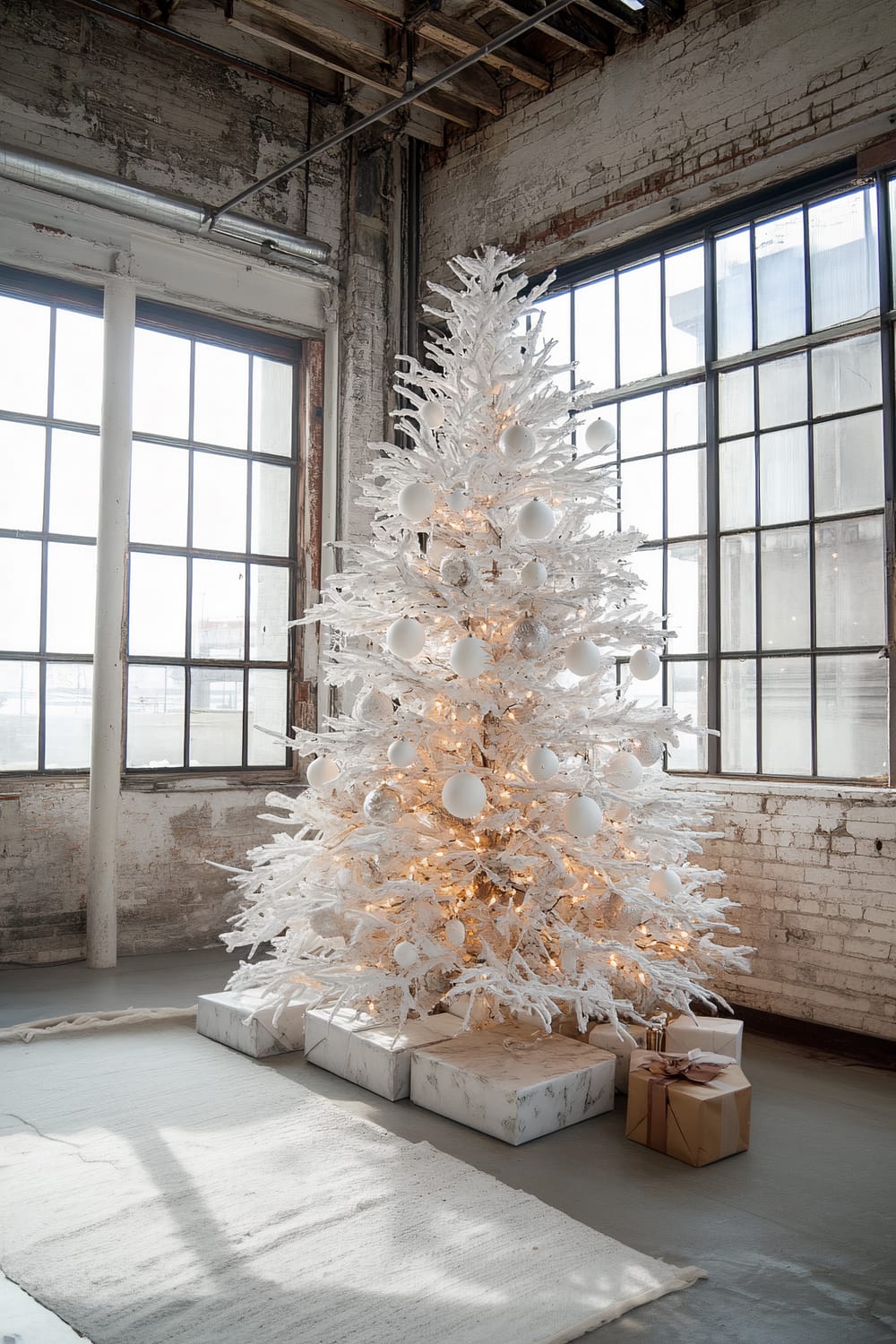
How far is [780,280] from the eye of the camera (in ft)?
14.7

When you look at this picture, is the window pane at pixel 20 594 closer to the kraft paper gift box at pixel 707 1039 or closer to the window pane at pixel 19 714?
the window pane at pixel 19 714

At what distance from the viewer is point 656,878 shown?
3.45 m

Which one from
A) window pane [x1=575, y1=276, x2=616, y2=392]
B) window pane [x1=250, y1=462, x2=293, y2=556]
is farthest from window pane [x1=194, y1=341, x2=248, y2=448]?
window pane [x1=575, y1=276, x2=616, y2=392]

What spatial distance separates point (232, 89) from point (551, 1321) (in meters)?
5.98

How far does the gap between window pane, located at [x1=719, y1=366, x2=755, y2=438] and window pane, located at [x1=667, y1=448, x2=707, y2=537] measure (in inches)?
7.2

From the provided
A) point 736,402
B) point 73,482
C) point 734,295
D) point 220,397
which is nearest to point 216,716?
point 73,482

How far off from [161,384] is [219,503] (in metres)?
0.71

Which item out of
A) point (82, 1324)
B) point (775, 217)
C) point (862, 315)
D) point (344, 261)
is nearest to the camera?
point (82, 1324)

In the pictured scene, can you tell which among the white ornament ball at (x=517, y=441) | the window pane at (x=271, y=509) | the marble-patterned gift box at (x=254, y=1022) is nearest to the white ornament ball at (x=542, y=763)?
the white ornament ball at (x=517, y=441)

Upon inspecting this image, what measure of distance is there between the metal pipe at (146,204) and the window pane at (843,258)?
2.86m

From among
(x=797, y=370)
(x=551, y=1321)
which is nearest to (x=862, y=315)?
(x=797, y=370)

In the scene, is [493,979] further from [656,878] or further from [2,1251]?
[2,1251]

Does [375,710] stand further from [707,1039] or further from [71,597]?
[71,597]

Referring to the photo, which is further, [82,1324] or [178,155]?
[178,155]
